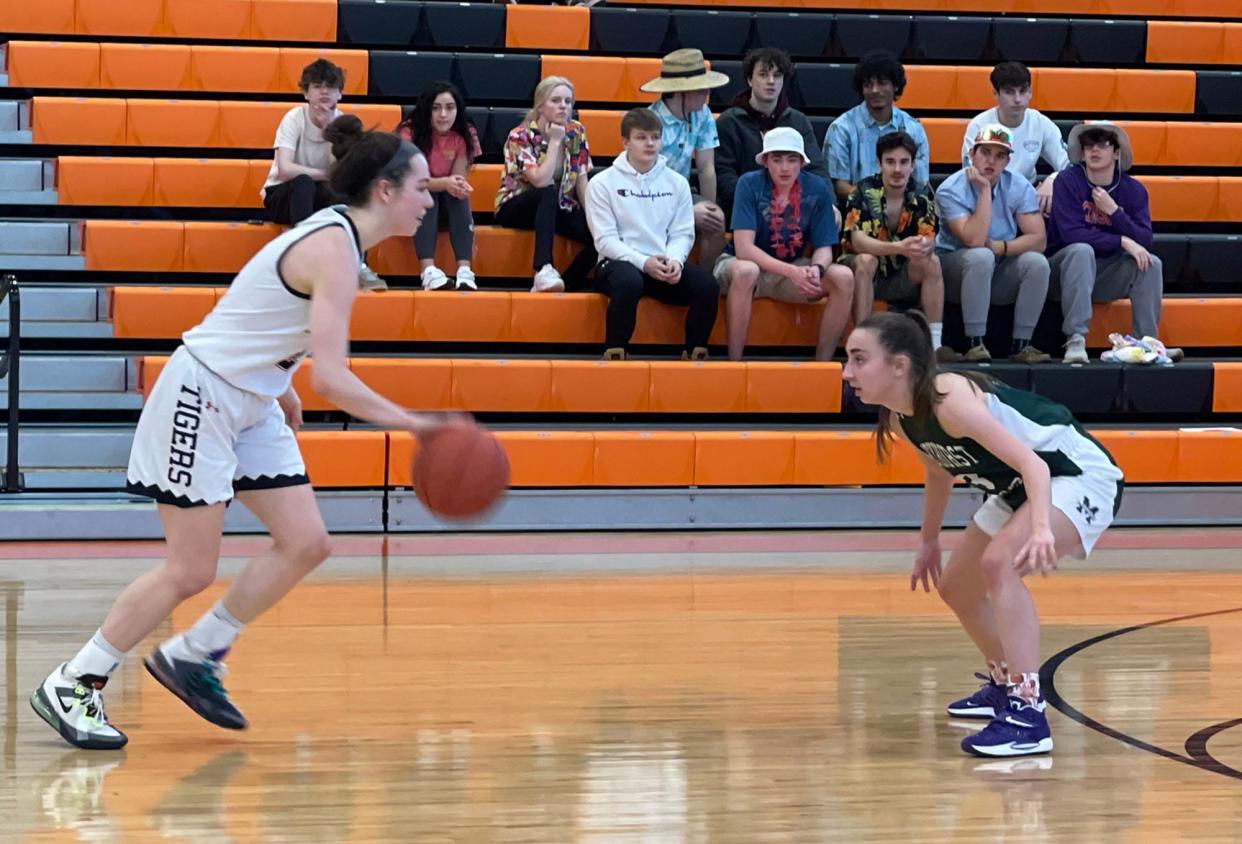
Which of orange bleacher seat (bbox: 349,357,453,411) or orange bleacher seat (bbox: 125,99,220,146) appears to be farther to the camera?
orange bleacher seat (bbox: 125,99,220,146)

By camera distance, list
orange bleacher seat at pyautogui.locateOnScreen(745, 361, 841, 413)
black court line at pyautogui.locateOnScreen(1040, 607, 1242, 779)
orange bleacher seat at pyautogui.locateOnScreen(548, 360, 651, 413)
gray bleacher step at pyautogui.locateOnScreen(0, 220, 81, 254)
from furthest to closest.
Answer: gray bleacher step at pyautogui.locateOnScreen(0, 220, 81, 254) < orange bleacher seat at pyautogui.locateOnScreen(745, 361, 841, 413) < orange bleacher seat at pyautogui.locateOnScreen(548, 360, 651, 413) < black court line at pyautogui.locateOnScreen(1040, 607, 1242, 779)

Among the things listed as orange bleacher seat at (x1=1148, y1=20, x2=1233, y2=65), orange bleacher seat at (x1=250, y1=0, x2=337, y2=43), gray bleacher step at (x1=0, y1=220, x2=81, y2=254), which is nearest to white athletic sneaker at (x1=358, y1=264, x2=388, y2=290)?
gray bleacher step at (x1=0, y1=220, x2=81, y2=254)

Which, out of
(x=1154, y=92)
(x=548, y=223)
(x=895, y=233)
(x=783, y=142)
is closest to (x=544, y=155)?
(x=548, y=223)

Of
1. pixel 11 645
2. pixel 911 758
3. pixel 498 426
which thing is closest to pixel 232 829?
pixel 911 758

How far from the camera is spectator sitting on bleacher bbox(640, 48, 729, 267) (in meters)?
8.20

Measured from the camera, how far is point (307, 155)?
802cm

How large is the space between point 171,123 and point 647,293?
110 inches

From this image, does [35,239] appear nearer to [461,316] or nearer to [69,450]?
[69,450]

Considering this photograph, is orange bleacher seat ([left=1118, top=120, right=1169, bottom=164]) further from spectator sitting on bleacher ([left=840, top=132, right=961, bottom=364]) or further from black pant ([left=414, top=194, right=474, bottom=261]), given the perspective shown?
black pant ([left=414, top=194, right=474, bottom=261])

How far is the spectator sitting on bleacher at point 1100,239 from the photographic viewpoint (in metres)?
8.05

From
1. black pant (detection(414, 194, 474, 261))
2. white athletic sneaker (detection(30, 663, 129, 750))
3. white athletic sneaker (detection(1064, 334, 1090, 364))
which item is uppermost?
black pant (detection(414, 194, 474, 261))

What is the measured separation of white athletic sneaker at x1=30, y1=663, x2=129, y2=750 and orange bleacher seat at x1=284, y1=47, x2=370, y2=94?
19.1ft

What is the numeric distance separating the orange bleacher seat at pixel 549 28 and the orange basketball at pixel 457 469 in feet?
20.8

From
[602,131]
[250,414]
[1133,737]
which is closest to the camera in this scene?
[250,414]
